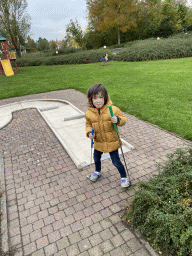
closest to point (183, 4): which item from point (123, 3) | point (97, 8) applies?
point (123, 3)

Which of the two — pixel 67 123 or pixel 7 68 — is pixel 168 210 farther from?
pixel 7 68

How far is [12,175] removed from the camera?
4.45 meters

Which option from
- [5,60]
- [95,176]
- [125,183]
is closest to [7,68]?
[5,60]

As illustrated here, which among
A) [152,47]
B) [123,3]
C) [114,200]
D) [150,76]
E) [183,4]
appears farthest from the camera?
[183,4]

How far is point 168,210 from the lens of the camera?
2418 millimetres

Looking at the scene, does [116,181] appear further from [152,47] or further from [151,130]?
[152,47]

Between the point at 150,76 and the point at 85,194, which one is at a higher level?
the point at 150,76

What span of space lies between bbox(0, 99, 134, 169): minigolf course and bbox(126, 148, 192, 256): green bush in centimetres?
196

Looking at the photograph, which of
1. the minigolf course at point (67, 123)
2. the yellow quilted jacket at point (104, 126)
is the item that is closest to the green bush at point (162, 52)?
the minigolf course at point (67, 123)

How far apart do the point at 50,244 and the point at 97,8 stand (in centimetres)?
4402

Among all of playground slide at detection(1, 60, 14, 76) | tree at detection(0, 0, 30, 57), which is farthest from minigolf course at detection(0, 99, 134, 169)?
tree at detection(0, 0, 30, 57)

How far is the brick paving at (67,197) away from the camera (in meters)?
2.79

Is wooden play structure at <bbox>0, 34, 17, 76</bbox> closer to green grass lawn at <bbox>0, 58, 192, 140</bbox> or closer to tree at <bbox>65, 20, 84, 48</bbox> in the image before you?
green grass lawn at <bbox>0, 58, 192, 140</bbox>

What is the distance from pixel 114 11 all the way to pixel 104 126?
40276 millimetres
